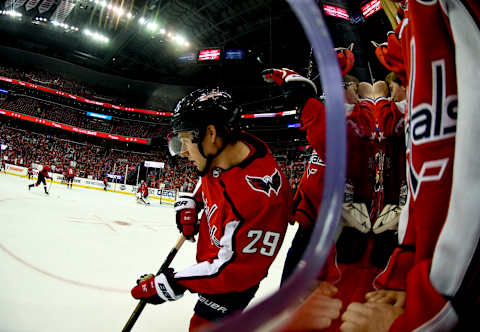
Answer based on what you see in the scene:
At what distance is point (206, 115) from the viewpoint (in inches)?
44.8

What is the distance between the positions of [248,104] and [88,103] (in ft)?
42.8

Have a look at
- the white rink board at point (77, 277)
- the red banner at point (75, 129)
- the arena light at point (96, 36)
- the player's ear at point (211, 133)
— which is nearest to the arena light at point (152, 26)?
the arena light at point (96, 36)

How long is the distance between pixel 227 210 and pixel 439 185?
2.56 ft

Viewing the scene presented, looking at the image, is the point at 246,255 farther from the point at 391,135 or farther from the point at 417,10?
the point at 417,10

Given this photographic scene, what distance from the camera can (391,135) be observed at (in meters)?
0.81

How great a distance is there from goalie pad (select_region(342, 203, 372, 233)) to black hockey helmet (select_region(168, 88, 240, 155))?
2.34 ft

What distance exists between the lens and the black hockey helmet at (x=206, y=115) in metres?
1.13

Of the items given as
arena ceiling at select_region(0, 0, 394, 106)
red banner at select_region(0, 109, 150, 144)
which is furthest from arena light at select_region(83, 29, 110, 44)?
red banner at select_region(0, 109, 150, 144)

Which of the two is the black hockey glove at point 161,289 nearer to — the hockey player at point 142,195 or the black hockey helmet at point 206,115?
the black hockey helmet at point 206,115

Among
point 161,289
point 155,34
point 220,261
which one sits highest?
point 155,34

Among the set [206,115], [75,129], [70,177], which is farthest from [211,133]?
[75,129]

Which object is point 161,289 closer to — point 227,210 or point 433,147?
point 227,210

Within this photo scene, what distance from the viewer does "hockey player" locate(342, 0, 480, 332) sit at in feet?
0.96

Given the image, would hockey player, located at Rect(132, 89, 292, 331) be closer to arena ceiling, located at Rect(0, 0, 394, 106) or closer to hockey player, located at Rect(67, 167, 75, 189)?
arena ceiling, located at Rect(0, 0, 394, 106)
